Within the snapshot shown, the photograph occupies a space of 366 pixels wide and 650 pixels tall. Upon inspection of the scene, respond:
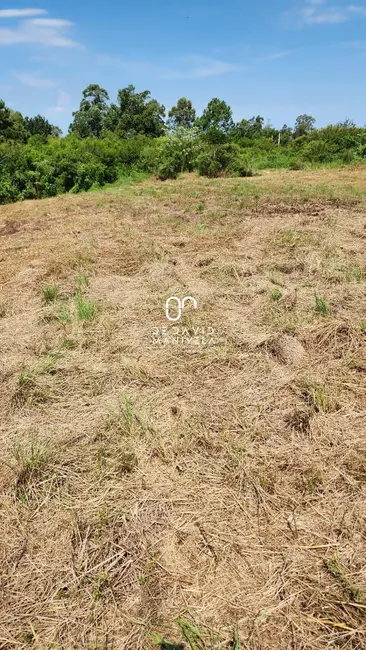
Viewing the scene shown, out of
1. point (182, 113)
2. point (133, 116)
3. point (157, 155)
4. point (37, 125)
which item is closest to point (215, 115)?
point (157, 155)

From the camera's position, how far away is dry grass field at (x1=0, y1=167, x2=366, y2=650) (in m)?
1.32

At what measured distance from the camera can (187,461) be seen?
1951mm

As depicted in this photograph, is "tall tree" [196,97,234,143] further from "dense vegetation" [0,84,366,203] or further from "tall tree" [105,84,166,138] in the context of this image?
"tall tree" [105,84,166,138]

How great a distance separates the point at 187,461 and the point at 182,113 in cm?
4694

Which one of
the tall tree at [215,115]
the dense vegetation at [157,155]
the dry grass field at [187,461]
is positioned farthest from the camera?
the tall tree at [215,115]

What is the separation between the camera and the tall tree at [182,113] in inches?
1628

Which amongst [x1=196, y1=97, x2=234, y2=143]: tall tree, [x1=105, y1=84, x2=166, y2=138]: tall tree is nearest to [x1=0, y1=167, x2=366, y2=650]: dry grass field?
[x1=196, y1=97, x2=234, y2=143]: tall tree

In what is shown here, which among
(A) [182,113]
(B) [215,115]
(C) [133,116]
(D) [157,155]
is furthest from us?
(A) [182,113]

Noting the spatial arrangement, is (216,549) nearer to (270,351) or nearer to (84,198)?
(270,351)

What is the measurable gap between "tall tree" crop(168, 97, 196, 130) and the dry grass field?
144 ft

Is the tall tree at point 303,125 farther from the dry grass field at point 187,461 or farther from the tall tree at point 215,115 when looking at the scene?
the dry grass field at point 187,461

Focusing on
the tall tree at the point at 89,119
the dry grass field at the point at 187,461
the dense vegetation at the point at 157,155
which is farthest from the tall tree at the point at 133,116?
the dry grass field at the point at 187,461

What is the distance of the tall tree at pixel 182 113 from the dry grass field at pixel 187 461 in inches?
1722

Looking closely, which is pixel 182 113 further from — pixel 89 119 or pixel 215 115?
pixel 215 115
